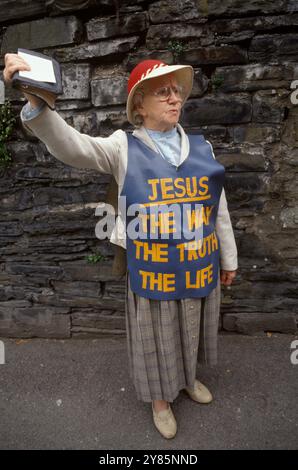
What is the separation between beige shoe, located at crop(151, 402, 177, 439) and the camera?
186 cm

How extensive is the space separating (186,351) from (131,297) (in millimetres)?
419

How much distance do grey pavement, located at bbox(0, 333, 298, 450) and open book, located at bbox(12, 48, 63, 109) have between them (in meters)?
1.77

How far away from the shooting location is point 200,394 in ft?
6.86

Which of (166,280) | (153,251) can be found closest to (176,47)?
(153,251)

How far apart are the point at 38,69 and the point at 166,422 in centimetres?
185

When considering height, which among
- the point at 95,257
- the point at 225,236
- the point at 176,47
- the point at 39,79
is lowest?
the point at 95,257

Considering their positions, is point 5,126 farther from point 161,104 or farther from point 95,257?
point 161,104

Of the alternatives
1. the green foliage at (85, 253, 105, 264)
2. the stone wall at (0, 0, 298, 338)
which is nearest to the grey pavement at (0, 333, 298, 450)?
the stone wall at (0, 0, 298, 338)

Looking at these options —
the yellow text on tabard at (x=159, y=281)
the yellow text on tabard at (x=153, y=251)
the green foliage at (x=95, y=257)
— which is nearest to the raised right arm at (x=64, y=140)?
the yellow text on tabard at (x=153, y=251)

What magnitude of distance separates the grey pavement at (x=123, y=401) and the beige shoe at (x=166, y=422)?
0.15ft

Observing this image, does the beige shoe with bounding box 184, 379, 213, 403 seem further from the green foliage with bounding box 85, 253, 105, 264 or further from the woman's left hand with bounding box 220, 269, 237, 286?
the green foliage with bounding box 85, 253, 105, 264

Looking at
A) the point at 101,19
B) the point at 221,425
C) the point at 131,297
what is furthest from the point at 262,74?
the point at 221,425

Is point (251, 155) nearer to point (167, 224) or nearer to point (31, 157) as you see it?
point (167, 224)

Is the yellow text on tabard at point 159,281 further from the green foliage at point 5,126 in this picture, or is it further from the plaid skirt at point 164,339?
the green foliage at point 5,126
